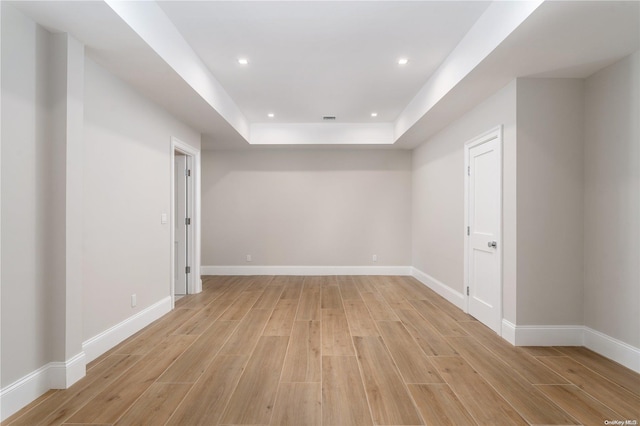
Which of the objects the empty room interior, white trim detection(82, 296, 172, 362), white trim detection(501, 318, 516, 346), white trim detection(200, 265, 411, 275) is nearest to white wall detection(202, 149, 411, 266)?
white trim detection(200, 265, 411, 275)

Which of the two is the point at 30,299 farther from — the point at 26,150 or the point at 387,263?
the point at 387,263

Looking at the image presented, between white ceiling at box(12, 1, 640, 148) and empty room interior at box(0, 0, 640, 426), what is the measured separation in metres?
0.02

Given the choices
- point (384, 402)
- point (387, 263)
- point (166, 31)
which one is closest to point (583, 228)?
point (384, 402)

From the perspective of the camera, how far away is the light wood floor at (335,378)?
1.87 m

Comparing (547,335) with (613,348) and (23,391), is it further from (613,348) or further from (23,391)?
(23,391)

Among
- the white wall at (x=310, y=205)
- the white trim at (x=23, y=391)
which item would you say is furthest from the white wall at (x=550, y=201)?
the white trim at (x=23, y=391)

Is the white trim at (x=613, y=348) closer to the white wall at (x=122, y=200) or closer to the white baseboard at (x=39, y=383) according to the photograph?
the white baseboard at (x=39, y=383)

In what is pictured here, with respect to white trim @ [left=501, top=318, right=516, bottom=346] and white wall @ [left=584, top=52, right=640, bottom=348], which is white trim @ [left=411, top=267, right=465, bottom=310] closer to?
white trim @ [left=501, top=318, right=516, bottom=346]

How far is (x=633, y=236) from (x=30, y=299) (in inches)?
178

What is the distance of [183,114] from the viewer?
4.02 metres

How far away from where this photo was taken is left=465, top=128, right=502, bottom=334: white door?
3219 millimetres

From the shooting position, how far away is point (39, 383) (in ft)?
6.81

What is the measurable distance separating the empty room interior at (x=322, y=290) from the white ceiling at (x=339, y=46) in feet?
0.08

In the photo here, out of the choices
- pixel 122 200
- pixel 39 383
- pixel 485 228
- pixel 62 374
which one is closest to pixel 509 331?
pixel 485 228
